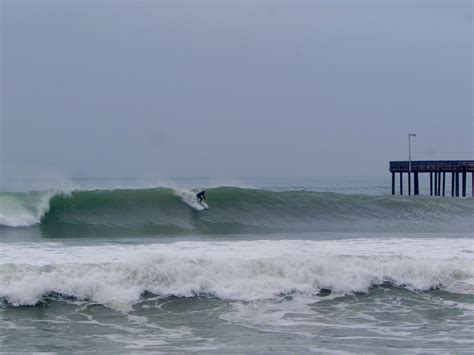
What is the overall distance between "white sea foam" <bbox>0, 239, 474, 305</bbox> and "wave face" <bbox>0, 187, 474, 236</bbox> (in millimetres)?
6853

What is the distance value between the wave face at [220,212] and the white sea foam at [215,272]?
22.5 ft

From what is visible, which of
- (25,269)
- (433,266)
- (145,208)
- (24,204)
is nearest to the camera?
(25,269)

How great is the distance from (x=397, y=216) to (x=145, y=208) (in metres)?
10.1

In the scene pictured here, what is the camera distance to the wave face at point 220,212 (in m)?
21.5

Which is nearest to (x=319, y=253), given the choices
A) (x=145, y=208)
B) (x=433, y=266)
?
(x=433, y=266)

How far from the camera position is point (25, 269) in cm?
1091

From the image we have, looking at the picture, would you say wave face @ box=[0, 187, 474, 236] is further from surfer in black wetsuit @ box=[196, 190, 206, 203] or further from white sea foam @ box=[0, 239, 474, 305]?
white sea foam @ box=[0, 239, 474, 305]

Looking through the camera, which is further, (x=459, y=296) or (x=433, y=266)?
(x=433, y=266)

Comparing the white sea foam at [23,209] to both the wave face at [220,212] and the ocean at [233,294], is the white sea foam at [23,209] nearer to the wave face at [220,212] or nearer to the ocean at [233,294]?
the wave face at [220,212]

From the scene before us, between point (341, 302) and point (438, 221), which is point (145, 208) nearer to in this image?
point (438, 221)

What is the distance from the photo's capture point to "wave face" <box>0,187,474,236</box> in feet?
70.5

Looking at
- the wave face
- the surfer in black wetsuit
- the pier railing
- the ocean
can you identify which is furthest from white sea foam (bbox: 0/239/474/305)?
the pier railing

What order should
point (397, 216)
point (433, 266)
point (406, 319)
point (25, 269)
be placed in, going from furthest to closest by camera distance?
point (397, 216) → point (433, 266) → point (25, 269) → point (406, 319)

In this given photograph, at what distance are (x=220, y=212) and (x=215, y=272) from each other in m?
13.3
